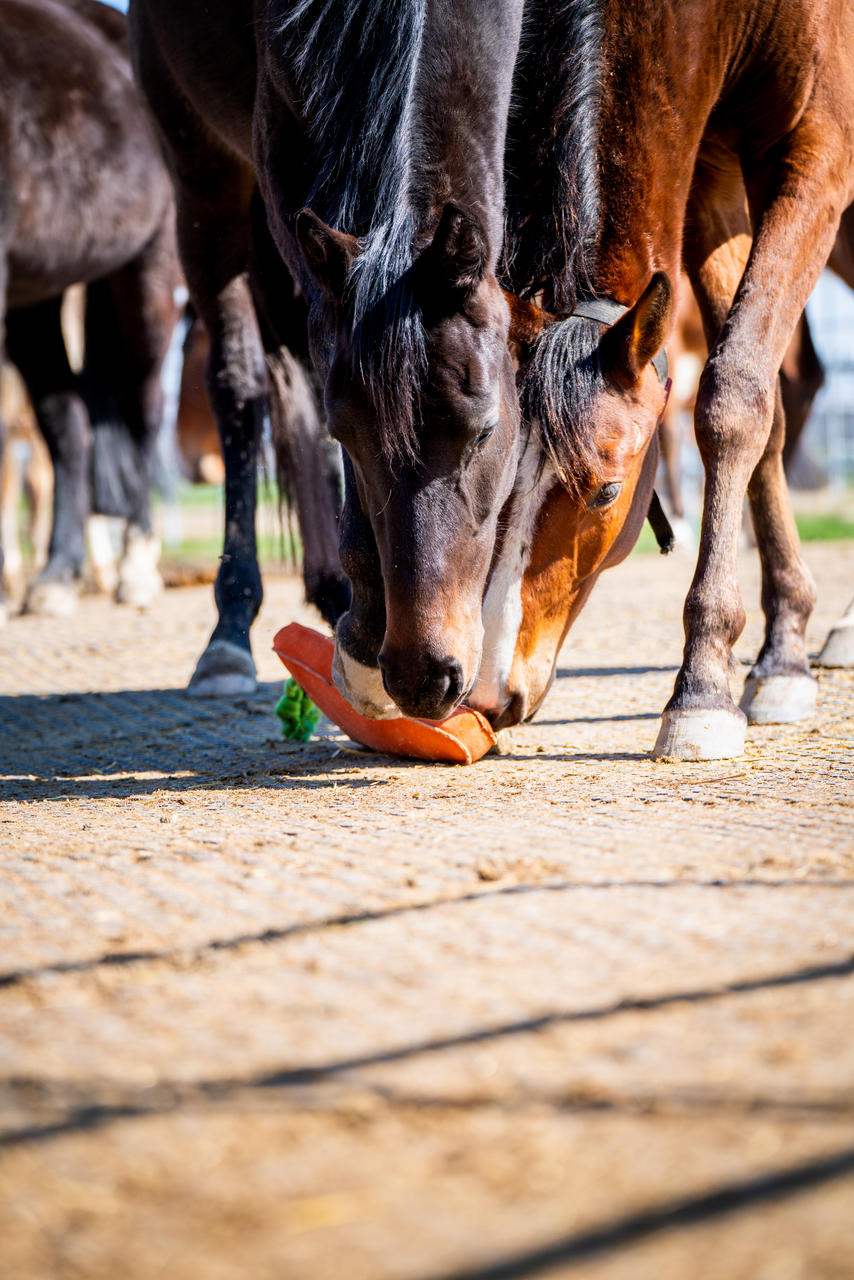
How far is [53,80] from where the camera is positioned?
21.6ft

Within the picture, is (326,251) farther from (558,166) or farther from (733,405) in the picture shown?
(733,405)

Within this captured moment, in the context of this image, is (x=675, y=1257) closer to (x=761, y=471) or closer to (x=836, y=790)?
(x=836, y=790)

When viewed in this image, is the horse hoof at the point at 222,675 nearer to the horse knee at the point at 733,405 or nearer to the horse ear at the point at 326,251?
the horse knee at the point at 733,405

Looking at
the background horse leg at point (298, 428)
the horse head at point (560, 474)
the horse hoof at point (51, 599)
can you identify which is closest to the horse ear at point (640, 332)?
the horse head at point (560, 474)

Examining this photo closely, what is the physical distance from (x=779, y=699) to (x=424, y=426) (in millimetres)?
1428

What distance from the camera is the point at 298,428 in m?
3.88

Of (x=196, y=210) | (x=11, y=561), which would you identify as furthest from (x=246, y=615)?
(x=11, y=561)

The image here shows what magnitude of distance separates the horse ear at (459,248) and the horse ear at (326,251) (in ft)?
0.55

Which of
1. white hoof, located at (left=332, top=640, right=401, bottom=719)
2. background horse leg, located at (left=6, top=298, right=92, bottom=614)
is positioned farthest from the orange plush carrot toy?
background horse leg, located at (left=6, top=298, right=92, bottom=614)

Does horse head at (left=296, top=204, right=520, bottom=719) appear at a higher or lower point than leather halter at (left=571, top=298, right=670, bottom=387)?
lower

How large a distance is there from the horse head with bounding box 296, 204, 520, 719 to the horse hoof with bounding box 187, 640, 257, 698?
6.16ft

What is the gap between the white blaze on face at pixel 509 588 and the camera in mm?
2594

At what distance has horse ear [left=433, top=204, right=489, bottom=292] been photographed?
7.27 feet

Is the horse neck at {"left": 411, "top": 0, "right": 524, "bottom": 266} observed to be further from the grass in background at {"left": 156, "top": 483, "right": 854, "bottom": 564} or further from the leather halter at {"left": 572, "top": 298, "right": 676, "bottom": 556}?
the grass in background at {"left": 156, "top": 483, "right": 854, "bottom": 564}
